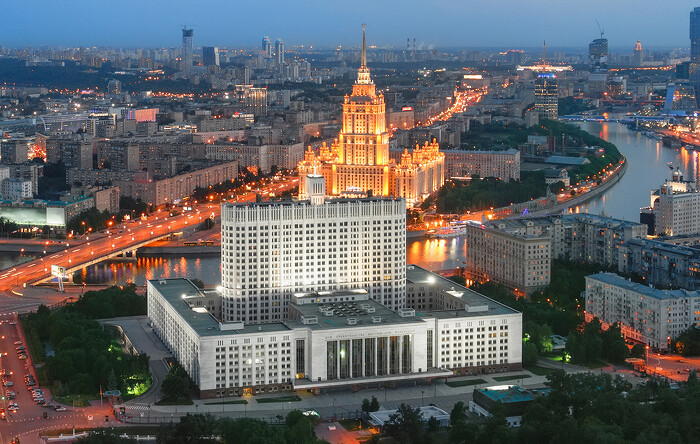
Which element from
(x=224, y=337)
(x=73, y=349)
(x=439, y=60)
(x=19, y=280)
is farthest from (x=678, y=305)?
(x=439, y=60)

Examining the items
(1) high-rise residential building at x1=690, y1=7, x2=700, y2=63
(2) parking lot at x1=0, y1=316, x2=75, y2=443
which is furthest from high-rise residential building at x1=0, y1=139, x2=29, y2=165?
(1) high-rise residential building at x1=690, y1=7, x2=700, y2=63

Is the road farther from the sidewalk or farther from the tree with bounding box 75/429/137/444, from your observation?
the tree with bounding box 75/429/137/444

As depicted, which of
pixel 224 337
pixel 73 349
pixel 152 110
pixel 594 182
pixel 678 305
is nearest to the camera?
pixel 224 337

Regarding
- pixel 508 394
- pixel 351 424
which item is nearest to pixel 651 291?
pixel 508 394

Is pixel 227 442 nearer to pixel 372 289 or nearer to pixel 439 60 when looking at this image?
pixel 372 289

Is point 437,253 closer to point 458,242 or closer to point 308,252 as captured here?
point 458,242

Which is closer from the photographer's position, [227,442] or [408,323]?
[227,442]
